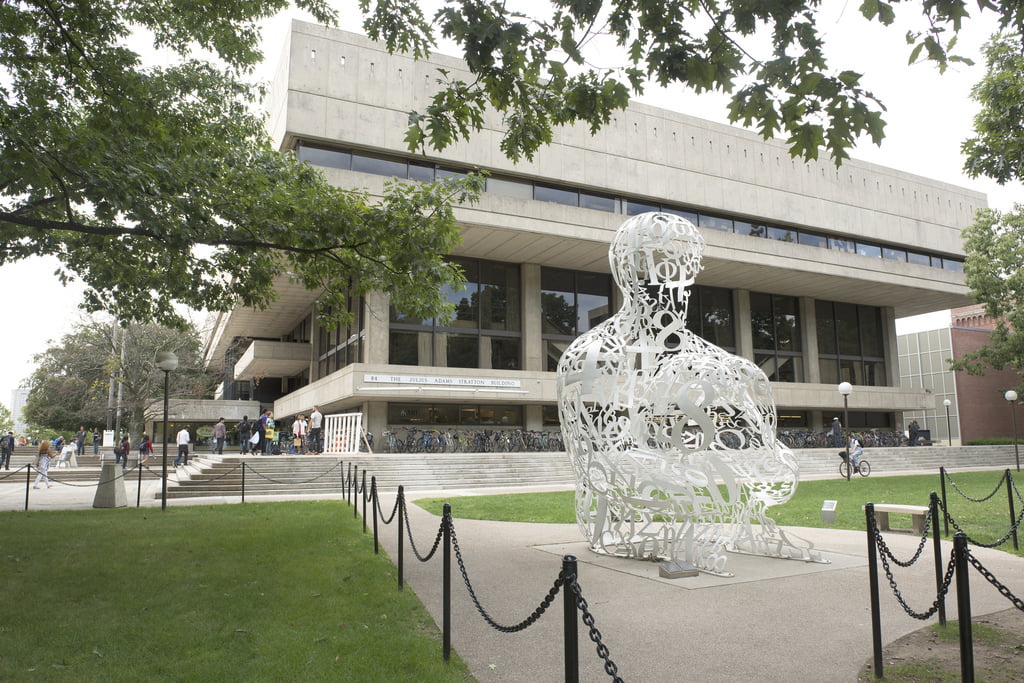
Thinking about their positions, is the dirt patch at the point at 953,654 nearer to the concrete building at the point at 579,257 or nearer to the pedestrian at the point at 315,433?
the concrete building at the point at 579,257

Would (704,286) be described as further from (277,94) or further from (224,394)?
(224,394)

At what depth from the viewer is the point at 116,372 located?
35219 millimetres

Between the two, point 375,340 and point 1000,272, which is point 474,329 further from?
point 1000,272

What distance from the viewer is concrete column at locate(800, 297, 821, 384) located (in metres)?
38.6

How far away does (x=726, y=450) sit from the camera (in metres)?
8.16

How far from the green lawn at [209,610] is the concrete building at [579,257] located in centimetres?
1688

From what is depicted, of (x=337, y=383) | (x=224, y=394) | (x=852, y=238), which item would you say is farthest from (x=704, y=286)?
(x=224, y=394)

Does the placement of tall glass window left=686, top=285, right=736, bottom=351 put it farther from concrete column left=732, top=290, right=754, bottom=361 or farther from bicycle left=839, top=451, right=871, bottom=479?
bicycle left=839, top=451, right=871, bottom=479

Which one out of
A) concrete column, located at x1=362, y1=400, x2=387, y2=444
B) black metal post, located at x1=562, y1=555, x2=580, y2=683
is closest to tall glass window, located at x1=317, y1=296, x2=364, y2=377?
concrete column, located at x1=362, y1=400, x2=387, y2=444

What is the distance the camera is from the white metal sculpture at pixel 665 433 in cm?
705

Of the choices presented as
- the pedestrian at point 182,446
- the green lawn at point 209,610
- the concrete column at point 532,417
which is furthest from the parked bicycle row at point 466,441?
the green lawn at point 209,610

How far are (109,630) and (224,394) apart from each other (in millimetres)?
62061

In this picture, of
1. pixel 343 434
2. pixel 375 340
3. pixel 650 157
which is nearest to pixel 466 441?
pixel 343 434

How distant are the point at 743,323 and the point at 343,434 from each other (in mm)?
23161
